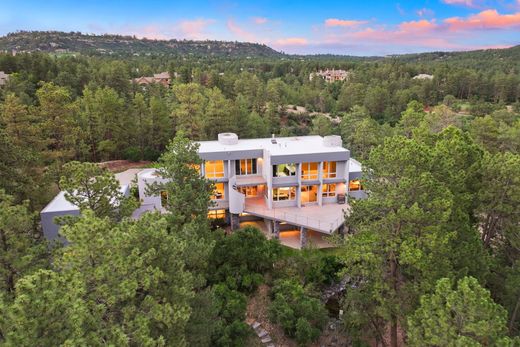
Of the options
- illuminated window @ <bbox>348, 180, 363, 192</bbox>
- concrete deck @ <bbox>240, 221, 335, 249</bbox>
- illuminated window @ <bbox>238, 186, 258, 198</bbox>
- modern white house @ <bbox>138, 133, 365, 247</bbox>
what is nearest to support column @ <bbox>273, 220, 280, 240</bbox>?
modern white house @ <bbox>138, 133, 365, 247</bbox>

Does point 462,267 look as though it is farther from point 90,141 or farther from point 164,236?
point 90,141

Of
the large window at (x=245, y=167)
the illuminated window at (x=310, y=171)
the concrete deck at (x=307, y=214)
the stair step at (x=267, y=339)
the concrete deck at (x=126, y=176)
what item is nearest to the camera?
the stair step at (x=267, y=339)

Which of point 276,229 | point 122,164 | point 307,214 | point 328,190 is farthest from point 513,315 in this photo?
point 122,164

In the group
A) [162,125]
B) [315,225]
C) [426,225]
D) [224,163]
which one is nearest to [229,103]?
[162,125]

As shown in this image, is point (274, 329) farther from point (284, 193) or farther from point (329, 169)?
point (329, 169)

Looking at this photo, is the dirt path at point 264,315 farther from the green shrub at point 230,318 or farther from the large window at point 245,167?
the large window at point 245,167

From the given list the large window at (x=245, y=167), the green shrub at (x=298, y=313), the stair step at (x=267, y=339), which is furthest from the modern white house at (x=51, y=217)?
the stair step at (x=267, y=339)
